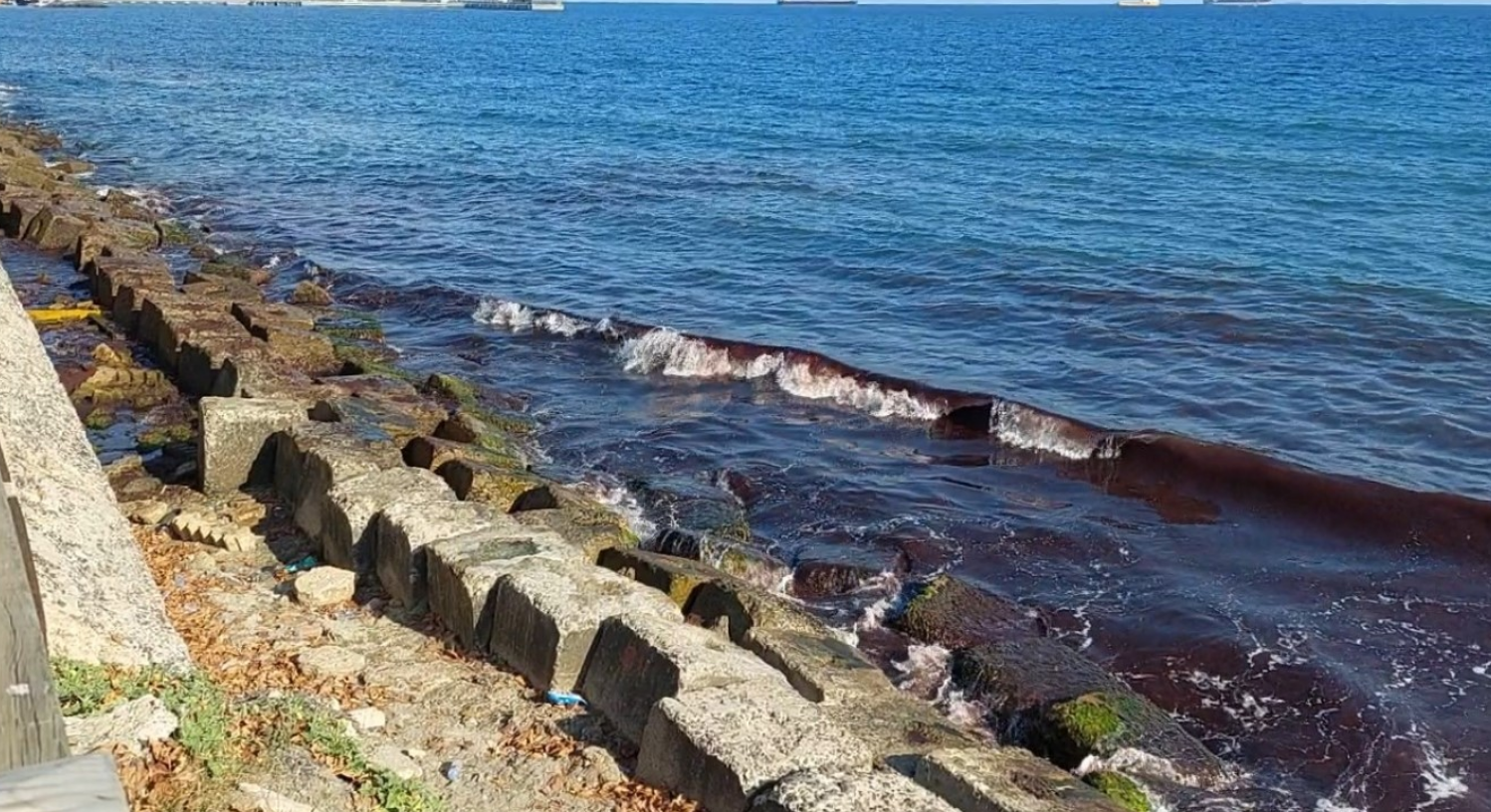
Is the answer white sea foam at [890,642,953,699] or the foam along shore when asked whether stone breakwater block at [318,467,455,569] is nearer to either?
the foam along shore

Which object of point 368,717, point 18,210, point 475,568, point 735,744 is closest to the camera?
point 735,744

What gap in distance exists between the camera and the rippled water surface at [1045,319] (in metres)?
10.3

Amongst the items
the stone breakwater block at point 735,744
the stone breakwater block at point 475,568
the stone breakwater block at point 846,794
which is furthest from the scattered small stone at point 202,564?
the stone breakwater block at point 846,794

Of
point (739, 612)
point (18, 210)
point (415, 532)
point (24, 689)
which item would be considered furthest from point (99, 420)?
point (18, 210)

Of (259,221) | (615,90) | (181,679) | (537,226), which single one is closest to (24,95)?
(615,90)

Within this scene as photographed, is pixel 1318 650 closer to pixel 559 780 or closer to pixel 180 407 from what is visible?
pixel 559 780

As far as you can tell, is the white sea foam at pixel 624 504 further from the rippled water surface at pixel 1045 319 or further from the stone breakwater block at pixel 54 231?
the stone breakwater block at pixel 54 231

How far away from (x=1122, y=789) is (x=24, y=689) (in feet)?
20.5

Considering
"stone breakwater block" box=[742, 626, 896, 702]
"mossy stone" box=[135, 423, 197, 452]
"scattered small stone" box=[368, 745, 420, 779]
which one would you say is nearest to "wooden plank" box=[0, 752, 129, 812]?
"scattered small stone" box=[368, 745, 420, 779]

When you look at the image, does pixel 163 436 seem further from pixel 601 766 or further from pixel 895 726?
pixel 895 726

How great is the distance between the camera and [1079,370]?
55.7 ft

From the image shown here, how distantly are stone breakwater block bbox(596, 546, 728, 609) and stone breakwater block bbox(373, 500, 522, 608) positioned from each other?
112 cm

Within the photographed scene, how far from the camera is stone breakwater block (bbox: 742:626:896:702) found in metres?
7.22

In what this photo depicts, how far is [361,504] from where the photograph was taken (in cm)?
798
